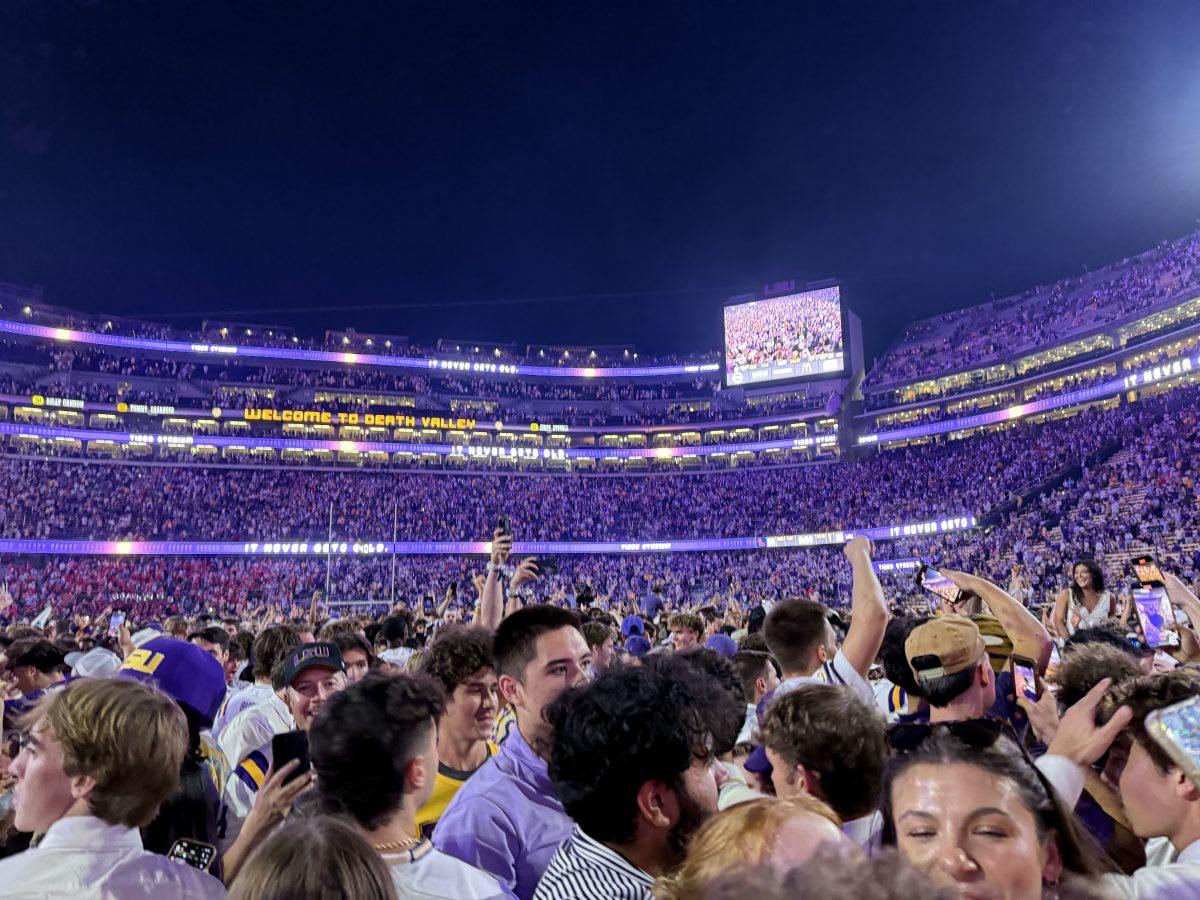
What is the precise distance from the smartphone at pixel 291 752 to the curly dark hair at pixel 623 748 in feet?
4.38

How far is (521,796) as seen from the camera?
116 inches

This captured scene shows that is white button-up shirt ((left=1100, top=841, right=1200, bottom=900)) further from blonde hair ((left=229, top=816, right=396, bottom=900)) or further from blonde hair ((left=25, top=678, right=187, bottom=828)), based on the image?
blonde hair ((left=25, top=678, right=187, bottom=828))

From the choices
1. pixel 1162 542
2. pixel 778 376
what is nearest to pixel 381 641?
pixel 1162 542

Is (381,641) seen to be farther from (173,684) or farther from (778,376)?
(778,376)

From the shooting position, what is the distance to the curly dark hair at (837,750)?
2.54 metres

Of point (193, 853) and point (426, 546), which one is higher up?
point (426, 546)

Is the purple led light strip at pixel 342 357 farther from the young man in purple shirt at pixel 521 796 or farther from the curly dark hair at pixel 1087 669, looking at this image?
the young man in purple shirt at pixel 521 796

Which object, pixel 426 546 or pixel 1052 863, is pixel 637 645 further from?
pixel 426 546

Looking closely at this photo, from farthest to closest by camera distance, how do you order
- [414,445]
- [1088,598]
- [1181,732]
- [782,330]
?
[414,445], [782,330], [1088,598], [1181,732]

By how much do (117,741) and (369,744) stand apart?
0.79 meters

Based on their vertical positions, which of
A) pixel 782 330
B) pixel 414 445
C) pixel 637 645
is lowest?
pixel 637 645

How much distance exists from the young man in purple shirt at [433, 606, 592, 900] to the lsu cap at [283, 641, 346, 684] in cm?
171

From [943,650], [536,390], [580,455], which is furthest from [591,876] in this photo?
[536,390]

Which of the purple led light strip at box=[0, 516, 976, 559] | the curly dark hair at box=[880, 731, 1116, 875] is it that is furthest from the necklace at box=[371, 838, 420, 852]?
the purple led light strip at box=[0, 516, 976, 559]
